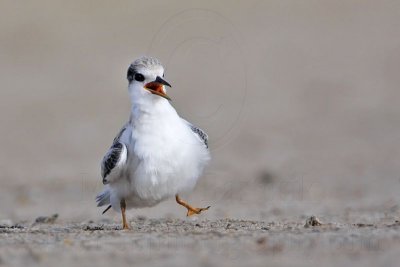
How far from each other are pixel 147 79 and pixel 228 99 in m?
11.7

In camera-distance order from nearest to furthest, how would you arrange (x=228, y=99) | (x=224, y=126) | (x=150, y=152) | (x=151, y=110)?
(x=150, y=152), (x=151, y=110), (x=224, y=126), (x=228, y=99)

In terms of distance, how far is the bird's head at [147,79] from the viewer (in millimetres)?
8695

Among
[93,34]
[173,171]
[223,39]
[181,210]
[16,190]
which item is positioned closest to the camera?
[173,171]

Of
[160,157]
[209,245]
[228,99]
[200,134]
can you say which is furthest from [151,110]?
[228,99]

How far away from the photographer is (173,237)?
7.46 meters

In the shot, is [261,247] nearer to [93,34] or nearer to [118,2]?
[93,34]

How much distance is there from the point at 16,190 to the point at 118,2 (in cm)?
1636

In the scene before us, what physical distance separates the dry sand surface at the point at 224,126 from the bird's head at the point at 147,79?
1146 millimetres

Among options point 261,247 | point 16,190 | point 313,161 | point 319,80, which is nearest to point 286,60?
point 319,80

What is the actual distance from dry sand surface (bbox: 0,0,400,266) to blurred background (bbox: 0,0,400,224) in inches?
2.1

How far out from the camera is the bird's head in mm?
8695

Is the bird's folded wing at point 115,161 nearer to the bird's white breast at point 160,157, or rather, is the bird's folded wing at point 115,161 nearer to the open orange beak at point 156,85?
the bird's white breast at point 160,157

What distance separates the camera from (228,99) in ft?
66.9

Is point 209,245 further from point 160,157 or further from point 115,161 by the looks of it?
point 115,161
